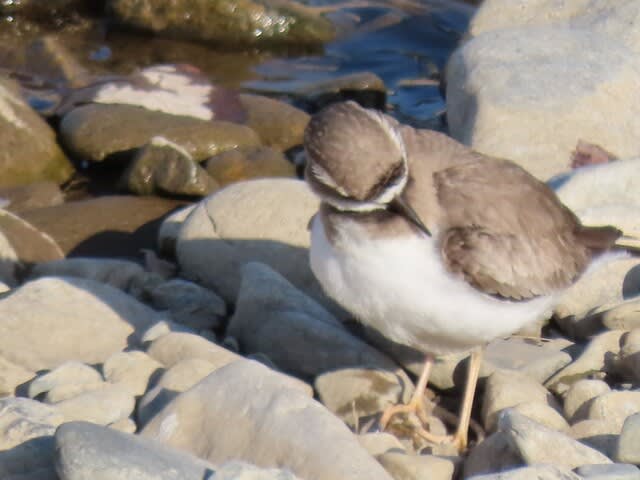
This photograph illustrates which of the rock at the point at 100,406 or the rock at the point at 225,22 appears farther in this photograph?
the rock at the point at 225,22

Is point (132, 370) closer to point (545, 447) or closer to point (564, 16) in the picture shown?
point (545, 447)

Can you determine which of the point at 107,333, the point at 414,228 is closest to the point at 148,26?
the point at 107,333

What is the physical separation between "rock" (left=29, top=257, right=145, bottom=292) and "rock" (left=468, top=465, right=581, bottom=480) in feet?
12.3

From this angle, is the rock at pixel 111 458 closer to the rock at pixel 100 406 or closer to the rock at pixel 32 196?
the rock at pixel 100 406

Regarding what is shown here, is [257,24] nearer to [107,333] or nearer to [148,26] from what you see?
[148,26]

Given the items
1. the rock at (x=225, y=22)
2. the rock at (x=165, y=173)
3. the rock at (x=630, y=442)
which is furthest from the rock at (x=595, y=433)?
the rock at (x=225, y=22)

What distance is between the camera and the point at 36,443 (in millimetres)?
5316

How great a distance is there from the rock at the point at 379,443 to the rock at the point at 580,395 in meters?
1.01

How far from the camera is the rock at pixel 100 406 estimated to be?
5.77 meters

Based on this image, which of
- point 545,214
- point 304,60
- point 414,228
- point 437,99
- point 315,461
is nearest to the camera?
point 315,461

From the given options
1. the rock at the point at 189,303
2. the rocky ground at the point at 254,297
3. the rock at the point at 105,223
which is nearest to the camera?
the rocky ground at the point at 254,297

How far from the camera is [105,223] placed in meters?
9.61

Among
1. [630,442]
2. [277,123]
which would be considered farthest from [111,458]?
[277,123]

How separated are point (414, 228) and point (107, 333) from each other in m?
2.09
